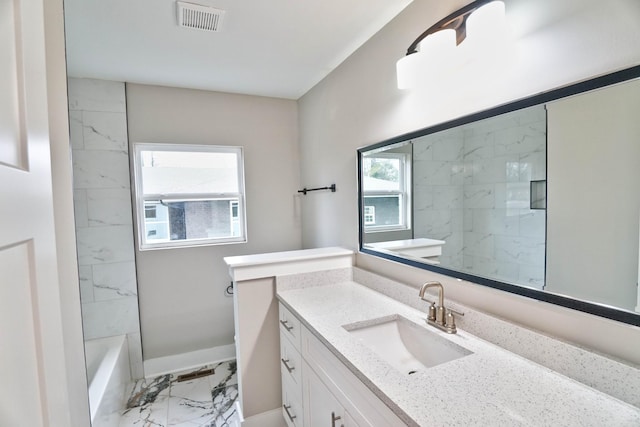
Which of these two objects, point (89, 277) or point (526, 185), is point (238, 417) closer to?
point (89, 277)

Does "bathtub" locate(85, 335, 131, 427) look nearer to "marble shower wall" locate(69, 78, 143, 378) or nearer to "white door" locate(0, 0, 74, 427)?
"marble shower wall" locate(69, 78, 143, 378)

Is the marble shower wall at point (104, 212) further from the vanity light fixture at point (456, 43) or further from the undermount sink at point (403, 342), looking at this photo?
the vanity light fixture at point (456, 43)

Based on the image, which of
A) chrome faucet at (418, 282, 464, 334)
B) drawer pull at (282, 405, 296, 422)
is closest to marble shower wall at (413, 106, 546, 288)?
chrome faucet at (418, 282, 464, 334)

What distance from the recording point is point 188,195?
281 centimetres

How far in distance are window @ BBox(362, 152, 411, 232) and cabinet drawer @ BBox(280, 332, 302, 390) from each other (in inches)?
34.1

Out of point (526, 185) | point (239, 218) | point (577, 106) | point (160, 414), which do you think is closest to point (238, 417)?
point (160, 414)

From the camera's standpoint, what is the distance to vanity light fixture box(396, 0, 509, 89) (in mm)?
1145

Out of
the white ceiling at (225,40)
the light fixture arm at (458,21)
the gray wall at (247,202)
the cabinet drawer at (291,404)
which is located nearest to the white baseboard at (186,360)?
the gray wall at (247,202)

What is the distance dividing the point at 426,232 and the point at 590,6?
1.05 m

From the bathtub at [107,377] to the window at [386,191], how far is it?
193 cm

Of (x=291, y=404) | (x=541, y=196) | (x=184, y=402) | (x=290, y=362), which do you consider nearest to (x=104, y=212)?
(x=184, y=402)

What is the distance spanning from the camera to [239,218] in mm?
2982

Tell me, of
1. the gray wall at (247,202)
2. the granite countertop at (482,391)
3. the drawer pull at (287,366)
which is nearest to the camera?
the granite countertop at (482,391)

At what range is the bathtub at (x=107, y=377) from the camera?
182 centimetres
